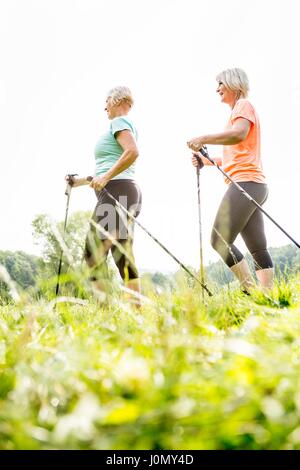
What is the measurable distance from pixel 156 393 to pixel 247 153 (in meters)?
4.03

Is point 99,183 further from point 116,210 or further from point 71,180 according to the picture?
point 71,180

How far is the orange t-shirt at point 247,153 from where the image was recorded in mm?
4879

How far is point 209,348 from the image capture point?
1.66 meters

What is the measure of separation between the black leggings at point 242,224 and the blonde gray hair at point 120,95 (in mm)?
1458

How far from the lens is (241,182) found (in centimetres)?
491

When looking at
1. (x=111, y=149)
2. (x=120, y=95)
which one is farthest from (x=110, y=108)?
(x=111, y=149)

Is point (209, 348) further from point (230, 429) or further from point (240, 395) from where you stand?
point (230, 429)

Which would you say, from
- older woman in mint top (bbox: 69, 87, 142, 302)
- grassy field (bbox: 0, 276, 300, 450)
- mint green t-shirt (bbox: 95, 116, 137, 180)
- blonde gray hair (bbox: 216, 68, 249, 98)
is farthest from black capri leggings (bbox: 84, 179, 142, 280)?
grassy field (bbox: 0, 276, 300, 450)

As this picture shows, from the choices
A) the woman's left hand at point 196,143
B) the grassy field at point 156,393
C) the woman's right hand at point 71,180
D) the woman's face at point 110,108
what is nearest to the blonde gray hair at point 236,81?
the woman's left hand at point 196,143

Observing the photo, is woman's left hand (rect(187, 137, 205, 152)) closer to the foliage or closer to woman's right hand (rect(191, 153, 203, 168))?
woman's right hand (rect(191, 153, 203, 168))

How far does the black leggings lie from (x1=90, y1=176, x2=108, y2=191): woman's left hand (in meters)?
1.17

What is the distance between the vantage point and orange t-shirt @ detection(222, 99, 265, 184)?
4.88m
